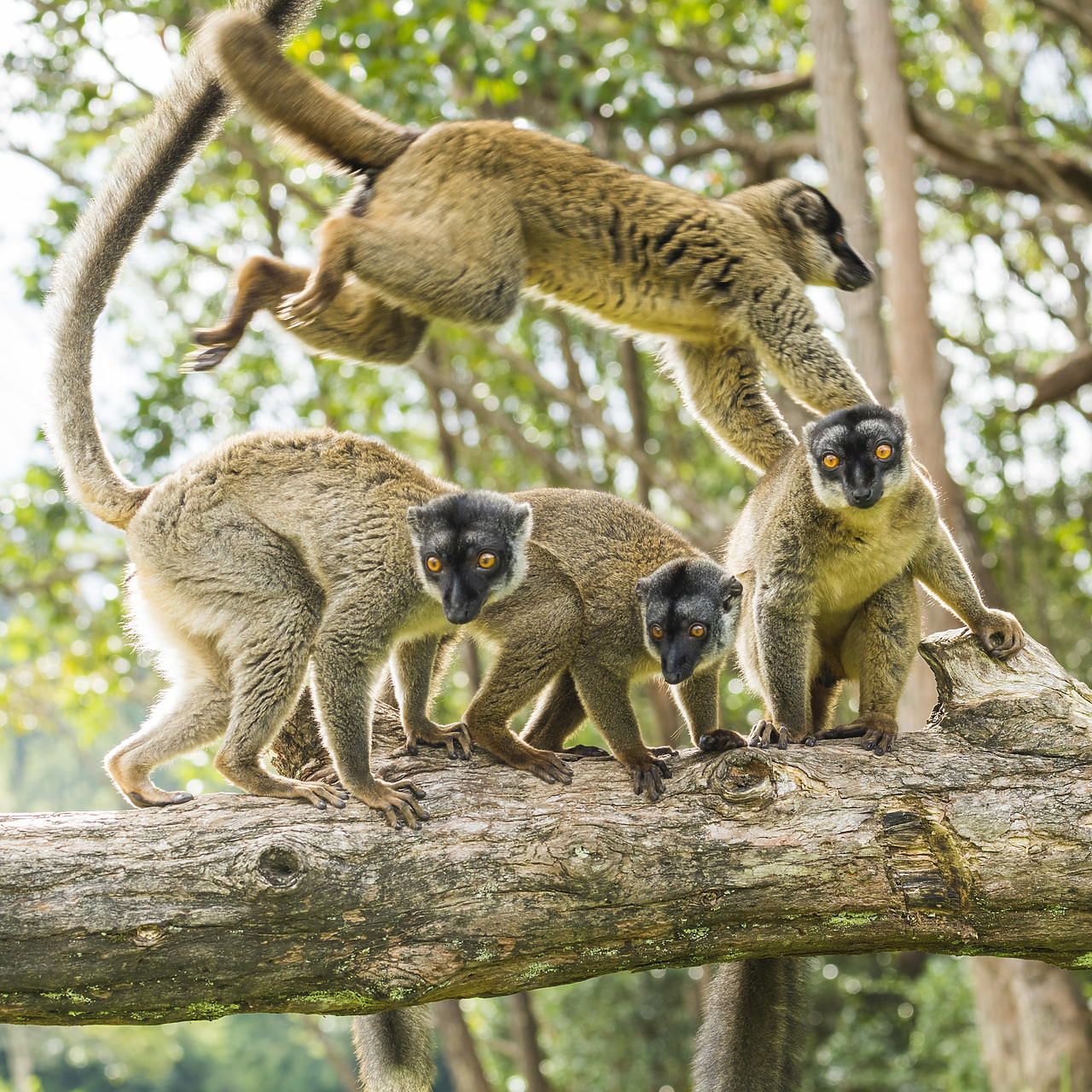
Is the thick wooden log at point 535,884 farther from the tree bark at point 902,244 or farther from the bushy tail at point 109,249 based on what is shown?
the tree bark at point 902,244

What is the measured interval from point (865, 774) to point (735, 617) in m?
1.02

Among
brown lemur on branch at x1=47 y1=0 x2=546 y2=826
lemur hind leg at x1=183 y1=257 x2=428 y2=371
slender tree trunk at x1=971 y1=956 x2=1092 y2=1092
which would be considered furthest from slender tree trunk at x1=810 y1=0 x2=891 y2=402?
slender tree trunk at x1=971 y1=956 x2=1092 y2=1092

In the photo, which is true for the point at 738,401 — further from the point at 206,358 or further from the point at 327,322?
the point at 206,358

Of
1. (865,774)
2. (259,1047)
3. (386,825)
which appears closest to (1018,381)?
(865,774)

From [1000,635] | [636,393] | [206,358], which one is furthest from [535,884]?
[636,393]

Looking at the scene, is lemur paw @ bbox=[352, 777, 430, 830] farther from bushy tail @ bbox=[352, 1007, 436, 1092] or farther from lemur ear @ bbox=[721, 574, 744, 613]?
lemur ear @ bbox=[721, 574, 744, 613]

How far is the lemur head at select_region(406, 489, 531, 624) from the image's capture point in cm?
409

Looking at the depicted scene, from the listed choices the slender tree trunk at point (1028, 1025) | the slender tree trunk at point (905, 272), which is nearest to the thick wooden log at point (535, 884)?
the slender tree trunk at point (905, 272)

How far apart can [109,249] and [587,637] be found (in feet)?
8.53

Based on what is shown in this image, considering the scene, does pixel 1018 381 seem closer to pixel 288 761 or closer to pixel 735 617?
pixel 735 617

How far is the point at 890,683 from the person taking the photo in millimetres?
4410

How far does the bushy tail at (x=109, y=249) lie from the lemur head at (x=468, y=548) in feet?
4.08

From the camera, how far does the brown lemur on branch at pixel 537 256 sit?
4484 mm

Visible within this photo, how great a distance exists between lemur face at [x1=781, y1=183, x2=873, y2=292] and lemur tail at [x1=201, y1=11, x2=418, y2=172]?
6.66ft
